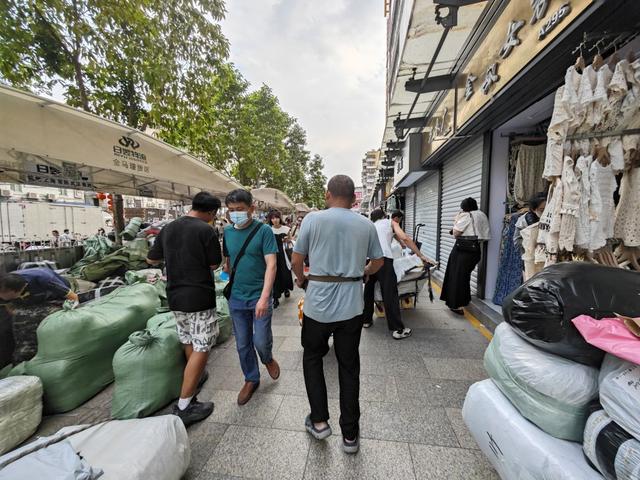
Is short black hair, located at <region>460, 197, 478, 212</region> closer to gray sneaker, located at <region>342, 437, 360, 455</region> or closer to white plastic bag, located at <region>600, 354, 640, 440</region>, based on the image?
white plastic bag, located at <region>600, 354, 640, 440</region>

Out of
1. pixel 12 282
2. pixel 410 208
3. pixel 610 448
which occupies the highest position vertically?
pixel 410 208

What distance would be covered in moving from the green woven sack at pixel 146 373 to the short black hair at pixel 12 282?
3.71 ft

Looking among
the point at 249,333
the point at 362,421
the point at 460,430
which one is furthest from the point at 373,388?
the point at 249,333

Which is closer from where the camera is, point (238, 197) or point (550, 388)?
point (550, 388)

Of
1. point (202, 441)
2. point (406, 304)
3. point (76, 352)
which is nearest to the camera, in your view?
point (202, 441)

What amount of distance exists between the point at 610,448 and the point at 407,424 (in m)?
1.30

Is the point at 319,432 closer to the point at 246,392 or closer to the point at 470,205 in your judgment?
the point at 246,392

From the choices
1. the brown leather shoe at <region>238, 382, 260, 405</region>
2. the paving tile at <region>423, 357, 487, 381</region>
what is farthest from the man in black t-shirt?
the paving tile at <region>423, 357, 487, 381</region>

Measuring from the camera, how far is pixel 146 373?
2.09 metres

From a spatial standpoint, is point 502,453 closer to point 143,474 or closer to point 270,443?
point 270,443

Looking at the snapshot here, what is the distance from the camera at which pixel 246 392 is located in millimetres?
2350

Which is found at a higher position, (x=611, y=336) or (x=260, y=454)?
(x=611, y=336)

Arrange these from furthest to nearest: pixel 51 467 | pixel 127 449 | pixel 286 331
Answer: pixel 286 331, pixel 127 449, pixel 51 467

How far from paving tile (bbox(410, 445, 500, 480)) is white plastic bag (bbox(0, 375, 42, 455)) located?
2706mm
